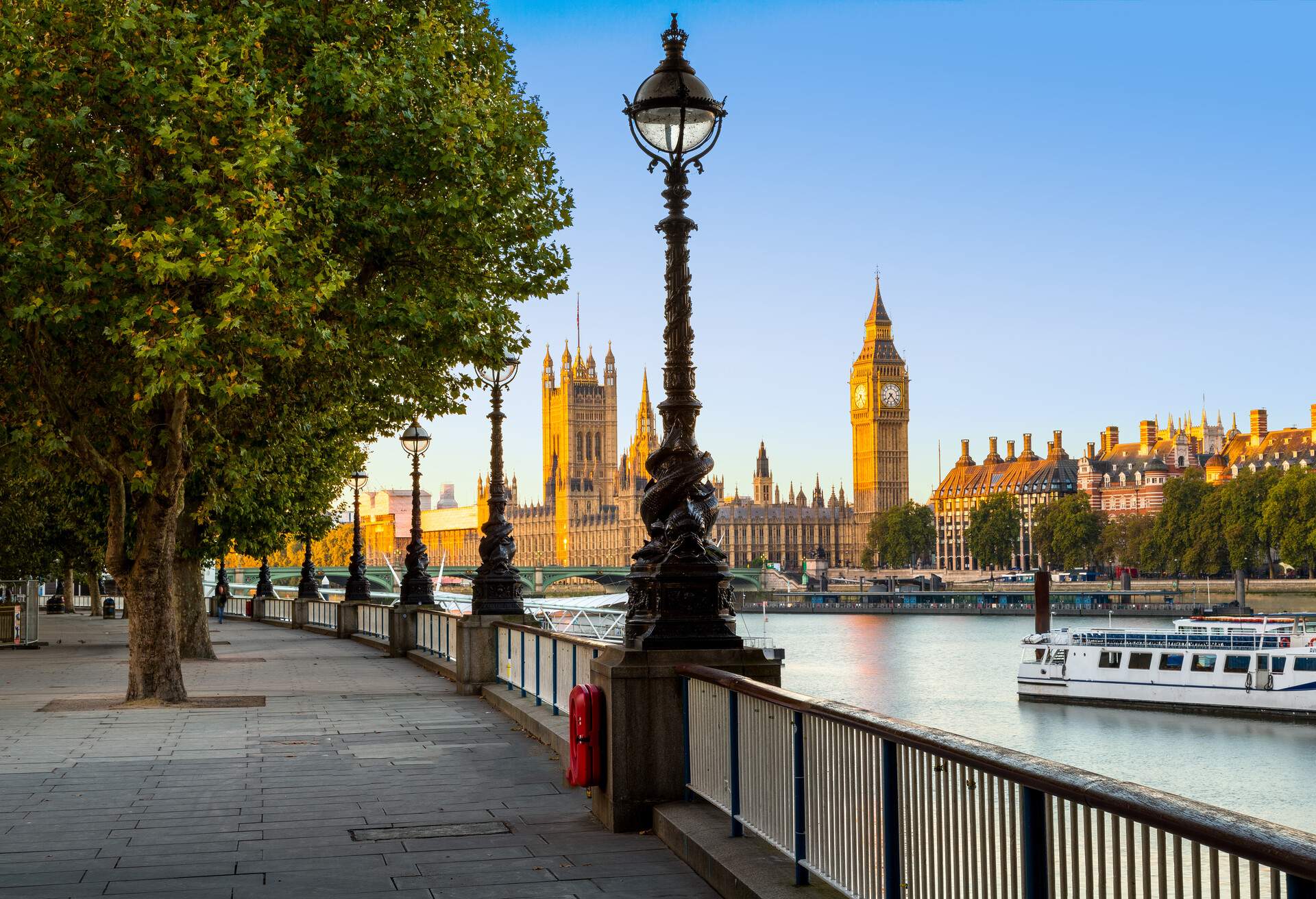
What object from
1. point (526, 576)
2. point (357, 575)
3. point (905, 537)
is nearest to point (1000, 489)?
point (905, 537)

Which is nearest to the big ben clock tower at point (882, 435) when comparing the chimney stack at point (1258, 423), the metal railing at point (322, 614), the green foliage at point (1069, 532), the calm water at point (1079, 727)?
the green foliage at point (1069, 532)

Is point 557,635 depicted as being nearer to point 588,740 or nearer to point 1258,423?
point 588,740

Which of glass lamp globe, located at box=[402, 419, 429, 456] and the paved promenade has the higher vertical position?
glass lamp globe, located at box=[402, 419, 429, 456]

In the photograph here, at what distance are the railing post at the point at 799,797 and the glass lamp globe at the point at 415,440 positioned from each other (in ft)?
59.1

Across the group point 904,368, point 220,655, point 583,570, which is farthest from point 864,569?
point 220,655

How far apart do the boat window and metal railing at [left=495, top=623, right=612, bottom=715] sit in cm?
3914

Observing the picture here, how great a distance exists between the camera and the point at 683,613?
333 inches

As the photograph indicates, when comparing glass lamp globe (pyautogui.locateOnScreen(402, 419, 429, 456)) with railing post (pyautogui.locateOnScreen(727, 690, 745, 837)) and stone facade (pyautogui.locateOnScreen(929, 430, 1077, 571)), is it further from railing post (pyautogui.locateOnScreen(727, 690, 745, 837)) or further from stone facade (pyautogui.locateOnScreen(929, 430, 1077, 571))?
stone facade (pyautogui.locateOnScreen(929, 430, 1077, 571))

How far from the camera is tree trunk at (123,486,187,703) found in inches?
678

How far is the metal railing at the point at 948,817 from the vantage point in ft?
10.8

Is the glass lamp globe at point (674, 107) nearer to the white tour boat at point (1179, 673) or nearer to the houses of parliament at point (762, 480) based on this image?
the white tour boat at point (1179, 673)

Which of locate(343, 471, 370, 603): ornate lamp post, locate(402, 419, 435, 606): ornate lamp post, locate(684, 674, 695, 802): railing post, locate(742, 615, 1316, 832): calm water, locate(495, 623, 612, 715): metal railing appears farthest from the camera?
locate(742, 615, 1316, 832): calm water

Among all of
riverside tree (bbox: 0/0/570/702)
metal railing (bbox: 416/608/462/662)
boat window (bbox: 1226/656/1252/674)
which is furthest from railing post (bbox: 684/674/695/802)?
boat window (bbox: 1226/656/1252/674)

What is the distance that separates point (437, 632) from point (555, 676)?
10.1 meters
